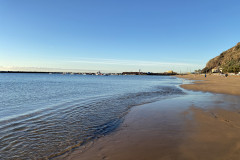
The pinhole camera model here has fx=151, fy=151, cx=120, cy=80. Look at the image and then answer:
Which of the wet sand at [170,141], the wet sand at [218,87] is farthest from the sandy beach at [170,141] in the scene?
the wet sand at [218,87]

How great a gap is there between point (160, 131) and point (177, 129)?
2.87 feet

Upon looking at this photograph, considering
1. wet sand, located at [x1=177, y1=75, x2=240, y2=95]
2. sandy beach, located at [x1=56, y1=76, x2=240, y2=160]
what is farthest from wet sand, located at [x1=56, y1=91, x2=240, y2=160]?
wet sand, located at [x1=177, y1=75, x2=240, y2=95]

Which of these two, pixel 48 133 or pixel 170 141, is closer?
pixel 170 141

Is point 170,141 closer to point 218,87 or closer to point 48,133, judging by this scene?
point 48,133

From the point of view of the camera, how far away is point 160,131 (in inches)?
271

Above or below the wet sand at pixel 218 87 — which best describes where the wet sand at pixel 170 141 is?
above

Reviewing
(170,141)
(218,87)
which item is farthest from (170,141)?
(218,87)

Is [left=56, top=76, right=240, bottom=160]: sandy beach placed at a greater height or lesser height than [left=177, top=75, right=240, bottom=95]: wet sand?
greater

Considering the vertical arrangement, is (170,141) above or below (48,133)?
above

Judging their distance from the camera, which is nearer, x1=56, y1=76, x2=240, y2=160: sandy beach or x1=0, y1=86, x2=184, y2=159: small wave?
x1=56, y1=76, x2=240, y2=160: sandy beach

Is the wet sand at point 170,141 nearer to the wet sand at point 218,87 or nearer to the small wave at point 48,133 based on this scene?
the small wave at point 48,133

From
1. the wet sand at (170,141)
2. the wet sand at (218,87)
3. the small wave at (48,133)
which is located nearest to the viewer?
the wet sand at (170,141)

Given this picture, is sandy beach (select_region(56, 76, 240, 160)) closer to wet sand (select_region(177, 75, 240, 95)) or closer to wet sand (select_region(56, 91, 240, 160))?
wet sand (select_region(56, 91, 240, 160))

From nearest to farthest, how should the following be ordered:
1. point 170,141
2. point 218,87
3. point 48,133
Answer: point 170,141 < point 48,133 < point 218,87
